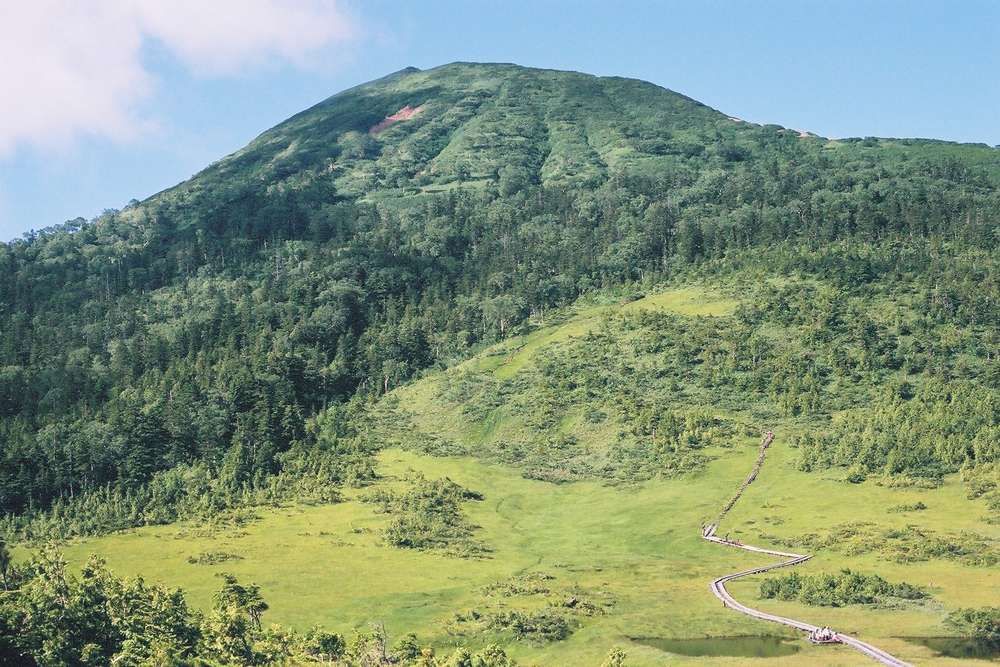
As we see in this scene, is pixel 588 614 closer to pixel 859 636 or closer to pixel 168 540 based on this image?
pixel 859 636

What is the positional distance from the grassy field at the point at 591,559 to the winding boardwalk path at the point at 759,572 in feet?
4.72

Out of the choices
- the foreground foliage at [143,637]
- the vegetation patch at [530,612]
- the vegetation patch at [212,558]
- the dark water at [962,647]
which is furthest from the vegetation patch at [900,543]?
the vegetation patch at [212,558]

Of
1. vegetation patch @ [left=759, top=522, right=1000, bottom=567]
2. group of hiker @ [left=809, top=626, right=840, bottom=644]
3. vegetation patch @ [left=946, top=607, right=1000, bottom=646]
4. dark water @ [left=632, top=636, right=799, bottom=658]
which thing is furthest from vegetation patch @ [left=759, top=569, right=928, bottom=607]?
dark water @ [left=632, top=636, right=799, bottom=658]

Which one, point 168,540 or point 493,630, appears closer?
point 493,630

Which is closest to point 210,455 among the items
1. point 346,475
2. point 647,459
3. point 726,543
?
point 346,475

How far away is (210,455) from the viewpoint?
183m

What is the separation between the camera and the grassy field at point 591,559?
96.9m

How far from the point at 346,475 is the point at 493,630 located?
3154 inches

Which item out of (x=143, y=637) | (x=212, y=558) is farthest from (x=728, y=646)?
(x=212, y=558)

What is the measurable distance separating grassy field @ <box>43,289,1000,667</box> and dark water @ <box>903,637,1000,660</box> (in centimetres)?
173

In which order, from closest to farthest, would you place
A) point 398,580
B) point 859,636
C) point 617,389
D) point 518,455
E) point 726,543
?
point 859,636 → point 398,580 → point 726,543 → point 518,455 → point 617,389

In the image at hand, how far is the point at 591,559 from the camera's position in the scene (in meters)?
129

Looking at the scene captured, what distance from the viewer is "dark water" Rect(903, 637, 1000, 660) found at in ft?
285

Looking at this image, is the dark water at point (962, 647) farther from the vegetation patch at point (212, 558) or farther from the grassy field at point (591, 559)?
the vegetation patch at point (212, 558)
